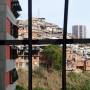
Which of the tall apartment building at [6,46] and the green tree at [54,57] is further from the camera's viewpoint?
the green tree at [54,57]

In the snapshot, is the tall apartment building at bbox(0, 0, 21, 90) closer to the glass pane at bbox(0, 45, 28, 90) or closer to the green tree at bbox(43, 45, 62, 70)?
the glass pane at bbox(0, 45, 28, 90)

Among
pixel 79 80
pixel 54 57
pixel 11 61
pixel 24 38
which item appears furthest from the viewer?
pixel 79 80

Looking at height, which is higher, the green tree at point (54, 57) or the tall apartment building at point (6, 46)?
the tall apartment building at point (6, 46)

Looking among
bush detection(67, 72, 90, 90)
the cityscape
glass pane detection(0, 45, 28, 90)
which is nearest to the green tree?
the cityscape

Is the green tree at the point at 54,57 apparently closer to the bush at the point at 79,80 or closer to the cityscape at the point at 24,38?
the cityscape at the point at 24,38

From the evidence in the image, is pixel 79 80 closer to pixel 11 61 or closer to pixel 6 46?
pixel 11 61

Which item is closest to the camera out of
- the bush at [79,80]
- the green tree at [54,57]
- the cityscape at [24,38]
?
the cityscape at [24,38]

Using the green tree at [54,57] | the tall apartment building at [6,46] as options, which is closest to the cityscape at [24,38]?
the tall apartment building at [6,46]

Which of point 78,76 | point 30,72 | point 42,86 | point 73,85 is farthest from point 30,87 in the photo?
point 78,76

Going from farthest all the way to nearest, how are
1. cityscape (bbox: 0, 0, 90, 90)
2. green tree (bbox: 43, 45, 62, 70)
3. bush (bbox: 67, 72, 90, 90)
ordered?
bush (bbox: 67, 72, 90, 90)
green tree (bbox: 43, 45, 62, 70)
cityscape (bbox: 0, 0, 90, 90)

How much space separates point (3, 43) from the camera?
46cm

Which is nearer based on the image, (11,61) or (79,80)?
(11,61)

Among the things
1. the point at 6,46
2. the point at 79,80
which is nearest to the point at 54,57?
the point at 79,80

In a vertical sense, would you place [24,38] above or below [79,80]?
above
